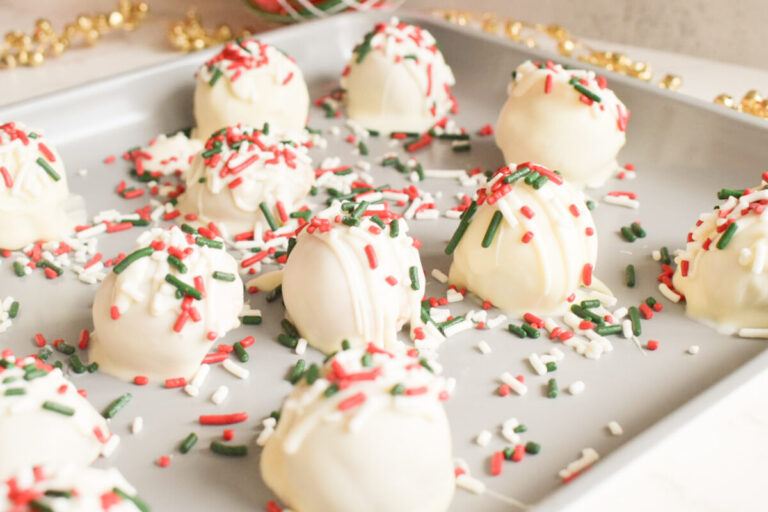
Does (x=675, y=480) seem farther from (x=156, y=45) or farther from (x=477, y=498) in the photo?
(x=156, y=45)

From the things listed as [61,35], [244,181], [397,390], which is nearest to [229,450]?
[397,390]

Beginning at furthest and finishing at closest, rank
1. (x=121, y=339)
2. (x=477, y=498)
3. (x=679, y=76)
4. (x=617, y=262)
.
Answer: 1. (x=679, y=76)
2. (x=617, y=262)
3. (x=121, y=339)
4. (x=477, y=498)

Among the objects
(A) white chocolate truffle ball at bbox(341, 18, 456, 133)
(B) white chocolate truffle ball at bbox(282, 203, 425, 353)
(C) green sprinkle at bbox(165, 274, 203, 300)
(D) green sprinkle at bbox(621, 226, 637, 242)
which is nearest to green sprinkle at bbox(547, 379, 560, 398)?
(B) white chocolate truffle ball at bbox(282, 203, 425, 353)

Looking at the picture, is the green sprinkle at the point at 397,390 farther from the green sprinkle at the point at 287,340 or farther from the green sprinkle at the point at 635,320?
the green sprinkle at the point at 635,320

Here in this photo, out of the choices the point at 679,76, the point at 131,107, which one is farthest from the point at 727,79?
the point at 131,107

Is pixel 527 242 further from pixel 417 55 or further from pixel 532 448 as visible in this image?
pixel 417 55

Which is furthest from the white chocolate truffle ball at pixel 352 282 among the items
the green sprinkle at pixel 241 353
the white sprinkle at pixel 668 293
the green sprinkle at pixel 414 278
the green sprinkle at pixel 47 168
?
the green sprinkle at pixel 47 168
